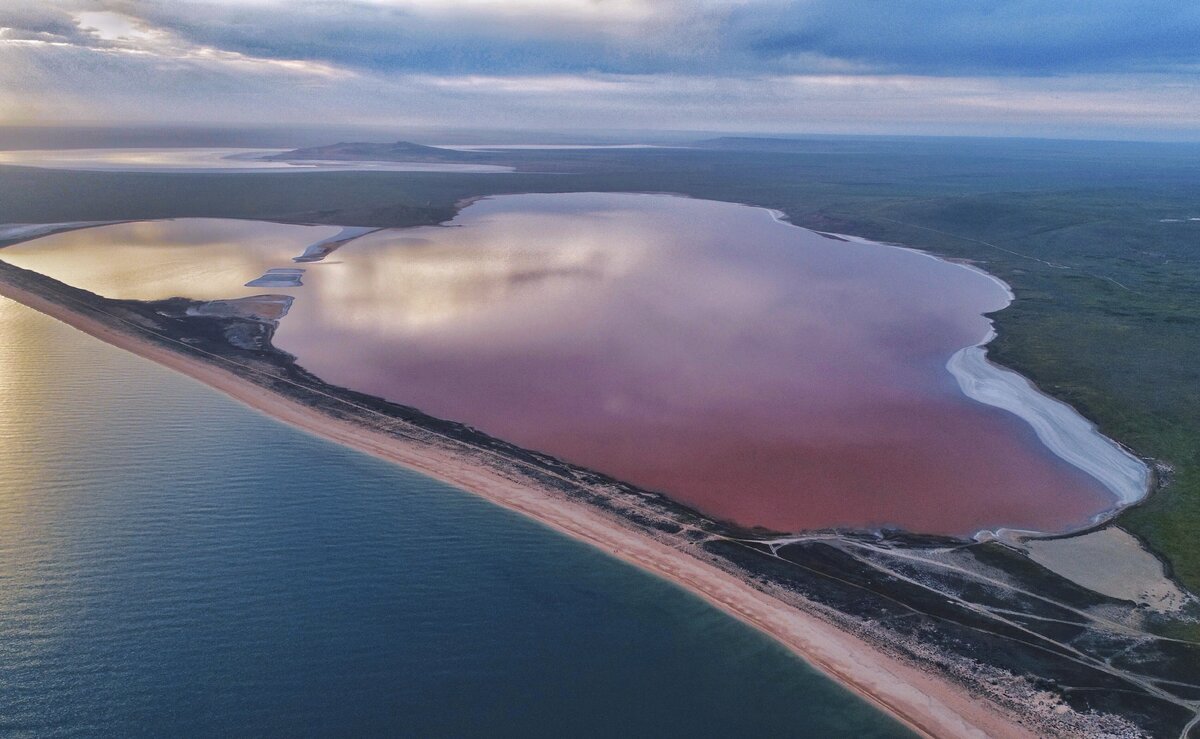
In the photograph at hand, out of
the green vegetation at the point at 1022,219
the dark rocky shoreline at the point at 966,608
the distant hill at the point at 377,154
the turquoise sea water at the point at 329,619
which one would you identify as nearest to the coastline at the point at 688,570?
the dark rocky shoreline at the point at 966,608

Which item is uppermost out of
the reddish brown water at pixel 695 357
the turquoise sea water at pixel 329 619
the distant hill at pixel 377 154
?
the distant hill at pixel 377 154

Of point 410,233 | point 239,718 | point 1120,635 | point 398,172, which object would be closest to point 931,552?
point 1120,635

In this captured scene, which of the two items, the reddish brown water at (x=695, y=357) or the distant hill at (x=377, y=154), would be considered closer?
the reddish brown water at (x=695, y=357)

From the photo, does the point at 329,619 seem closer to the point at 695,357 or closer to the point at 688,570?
the point at 688,570

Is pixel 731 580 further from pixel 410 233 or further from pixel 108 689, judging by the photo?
pixel 410 233

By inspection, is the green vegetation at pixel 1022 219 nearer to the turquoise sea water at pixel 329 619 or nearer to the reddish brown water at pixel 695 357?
the reddish brown water at pixel 695 357

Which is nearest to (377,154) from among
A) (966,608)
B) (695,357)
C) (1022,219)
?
(1022,219)

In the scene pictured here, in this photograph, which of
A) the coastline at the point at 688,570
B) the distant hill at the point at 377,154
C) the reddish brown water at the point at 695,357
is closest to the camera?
the coastline at the point at 688,570
